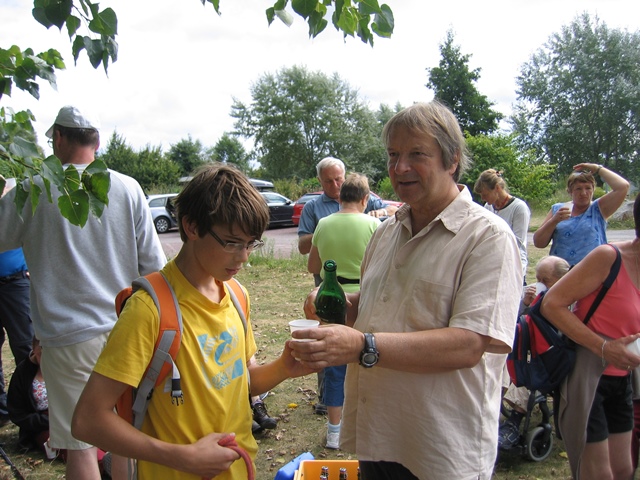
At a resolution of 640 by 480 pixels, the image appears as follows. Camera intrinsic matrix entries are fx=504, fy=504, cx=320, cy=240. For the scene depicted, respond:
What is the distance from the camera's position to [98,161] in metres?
1.88

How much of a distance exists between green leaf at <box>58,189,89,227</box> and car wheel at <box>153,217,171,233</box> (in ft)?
66.2

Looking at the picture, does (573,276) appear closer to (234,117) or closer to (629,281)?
(629,281)

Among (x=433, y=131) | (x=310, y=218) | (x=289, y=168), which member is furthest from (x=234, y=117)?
(x=433, y=131)

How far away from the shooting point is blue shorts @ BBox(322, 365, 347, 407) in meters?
3.90

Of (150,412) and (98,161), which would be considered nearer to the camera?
(150,412)

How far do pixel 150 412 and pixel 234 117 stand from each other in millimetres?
47237

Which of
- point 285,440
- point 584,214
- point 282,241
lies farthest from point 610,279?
point 282,241

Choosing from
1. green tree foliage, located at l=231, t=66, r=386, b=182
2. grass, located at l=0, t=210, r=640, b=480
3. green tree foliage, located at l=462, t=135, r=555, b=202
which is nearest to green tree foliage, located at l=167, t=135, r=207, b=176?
green tree foliage, located at l=231, t=66, r=386, b=182

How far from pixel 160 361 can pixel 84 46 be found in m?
1.25

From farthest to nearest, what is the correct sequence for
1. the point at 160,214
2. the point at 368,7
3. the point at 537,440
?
the point at 160,214 → the point at 537,440 → the point at 368,7

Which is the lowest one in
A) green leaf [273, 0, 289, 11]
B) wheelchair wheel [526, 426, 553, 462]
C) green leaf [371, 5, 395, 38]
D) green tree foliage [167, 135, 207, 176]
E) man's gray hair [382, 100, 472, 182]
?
wheelchair wheel [526, 426, 553, 462]

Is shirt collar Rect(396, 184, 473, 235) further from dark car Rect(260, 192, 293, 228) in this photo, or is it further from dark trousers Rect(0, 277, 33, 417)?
dark car Rect(260, 192, 293, 228)

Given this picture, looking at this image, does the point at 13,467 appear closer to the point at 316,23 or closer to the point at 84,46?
the point at 84,46

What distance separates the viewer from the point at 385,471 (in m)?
1.89
